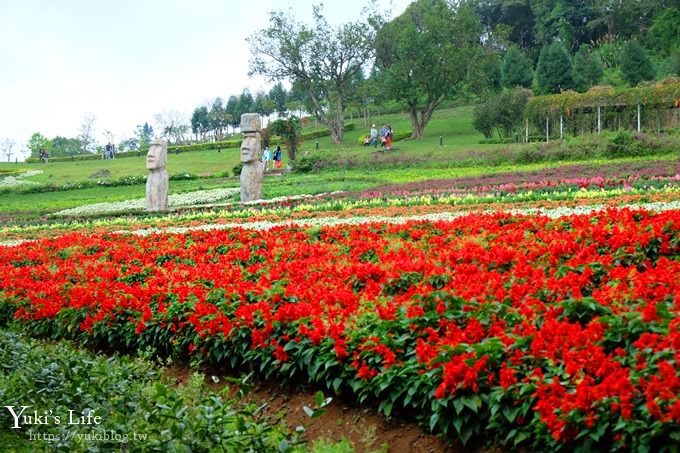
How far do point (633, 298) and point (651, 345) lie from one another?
0.86 metres

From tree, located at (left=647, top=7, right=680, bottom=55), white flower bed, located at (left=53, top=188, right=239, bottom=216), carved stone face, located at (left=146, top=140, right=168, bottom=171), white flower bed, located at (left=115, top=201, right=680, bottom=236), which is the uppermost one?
tree, located at (left=647, top=7, right=680, bottom=55)

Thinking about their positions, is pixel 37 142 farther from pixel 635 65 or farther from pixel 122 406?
pixel 122 406

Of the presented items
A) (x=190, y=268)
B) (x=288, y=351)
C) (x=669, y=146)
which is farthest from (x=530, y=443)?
(x=669, y=146)

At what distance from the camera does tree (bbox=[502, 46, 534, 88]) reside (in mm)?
57812

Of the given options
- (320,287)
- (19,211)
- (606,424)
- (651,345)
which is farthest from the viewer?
(19,211)

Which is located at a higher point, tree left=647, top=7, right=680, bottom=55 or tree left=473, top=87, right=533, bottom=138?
tree left=647, top=7, right=680, bottom=55

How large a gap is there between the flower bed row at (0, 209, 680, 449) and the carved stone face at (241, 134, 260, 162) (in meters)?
11.4

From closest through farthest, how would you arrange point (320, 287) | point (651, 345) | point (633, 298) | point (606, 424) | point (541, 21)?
1. point (606, 424)
2. point (651, 345)
3. point (633, 298)
4. point (320, 287)
5. point (541, 21)

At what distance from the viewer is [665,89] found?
32.6 metres

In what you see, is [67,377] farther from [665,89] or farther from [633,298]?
[665,89]

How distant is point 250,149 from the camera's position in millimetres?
20562

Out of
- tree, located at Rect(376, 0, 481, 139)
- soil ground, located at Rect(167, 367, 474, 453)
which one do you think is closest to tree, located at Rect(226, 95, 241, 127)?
tree, located at Rect(376, 0, 481, 139)

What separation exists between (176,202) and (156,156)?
339cm

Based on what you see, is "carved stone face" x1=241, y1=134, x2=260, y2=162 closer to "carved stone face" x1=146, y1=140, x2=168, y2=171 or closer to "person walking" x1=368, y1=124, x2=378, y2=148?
"carved stone face" x1=146, y1=140, x2=168, y2=171
